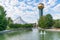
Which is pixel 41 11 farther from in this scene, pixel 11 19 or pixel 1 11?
pixel 1 11

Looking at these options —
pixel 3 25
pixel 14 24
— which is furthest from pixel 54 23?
pixel 3 25

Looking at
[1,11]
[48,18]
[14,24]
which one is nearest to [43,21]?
[48,18]

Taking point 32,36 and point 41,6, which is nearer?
point 32,36

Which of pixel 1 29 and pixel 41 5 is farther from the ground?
pixel 41 5

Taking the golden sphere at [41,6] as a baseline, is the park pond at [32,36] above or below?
below

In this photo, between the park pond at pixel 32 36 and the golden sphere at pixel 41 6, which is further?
the golden sphere at pixel 41 6

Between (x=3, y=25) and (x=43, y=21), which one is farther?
(x=43, y=21)

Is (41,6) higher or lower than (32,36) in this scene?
higher

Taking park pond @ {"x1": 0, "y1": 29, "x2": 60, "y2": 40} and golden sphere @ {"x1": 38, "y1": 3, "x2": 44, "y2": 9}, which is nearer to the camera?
park pond @ {"x1": 0, "y1": 29, "x2": 60, "y2": 40}

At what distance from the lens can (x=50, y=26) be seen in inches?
2383

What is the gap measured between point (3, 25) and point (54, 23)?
2183 centimetres

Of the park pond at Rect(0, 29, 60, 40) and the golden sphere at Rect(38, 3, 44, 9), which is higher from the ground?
the golden sphere at Rect(38, 3, 44, 9)

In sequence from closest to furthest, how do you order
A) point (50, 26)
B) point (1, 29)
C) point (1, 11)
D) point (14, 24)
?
point (1, 29)
point (1, 11)
point (50, 26)
point (14, 24)

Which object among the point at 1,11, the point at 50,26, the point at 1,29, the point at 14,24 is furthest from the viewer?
the point at 14,24
